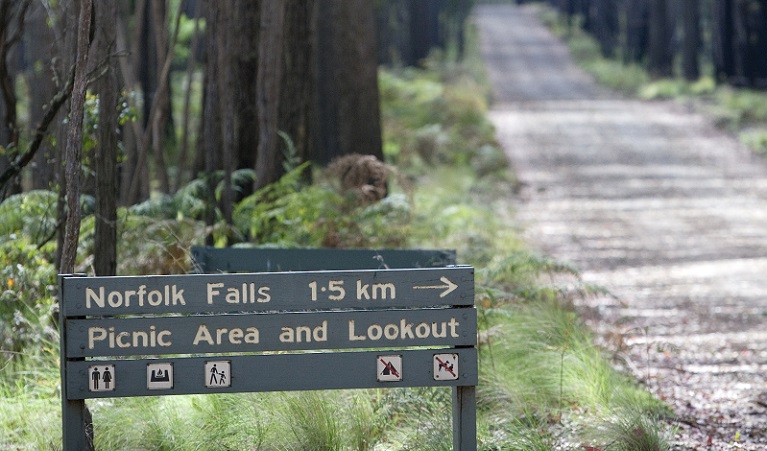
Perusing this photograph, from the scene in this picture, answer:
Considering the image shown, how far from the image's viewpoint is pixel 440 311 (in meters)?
4.25

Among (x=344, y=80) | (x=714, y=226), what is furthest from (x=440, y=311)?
(x=714, y=226)

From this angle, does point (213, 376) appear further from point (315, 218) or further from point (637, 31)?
point (637, 31)

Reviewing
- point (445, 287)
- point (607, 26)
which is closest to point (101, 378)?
point (445, 287)

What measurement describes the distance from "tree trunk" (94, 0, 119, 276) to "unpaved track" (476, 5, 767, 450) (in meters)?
3.33

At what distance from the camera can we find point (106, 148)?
578 cm

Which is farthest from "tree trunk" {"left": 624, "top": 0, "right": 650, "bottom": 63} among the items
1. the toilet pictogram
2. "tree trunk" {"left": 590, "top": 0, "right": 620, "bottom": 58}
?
the toilet pictogram

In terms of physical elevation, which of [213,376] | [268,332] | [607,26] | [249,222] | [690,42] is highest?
[607,26]

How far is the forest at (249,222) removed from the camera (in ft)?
16.7

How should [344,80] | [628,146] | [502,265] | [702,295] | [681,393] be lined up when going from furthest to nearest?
[628,146] → [344,80] → [702,295] → [502,265] → [681,393]

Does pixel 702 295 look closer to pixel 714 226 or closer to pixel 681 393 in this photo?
pixel 681 393

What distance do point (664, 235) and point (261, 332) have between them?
10.9m

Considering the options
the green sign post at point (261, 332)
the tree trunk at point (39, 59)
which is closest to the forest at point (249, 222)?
the tree trunk at point (39, 59)

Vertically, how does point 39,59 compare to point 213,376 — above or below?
above

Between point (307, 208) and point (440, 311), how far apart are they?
4085 millimetres
